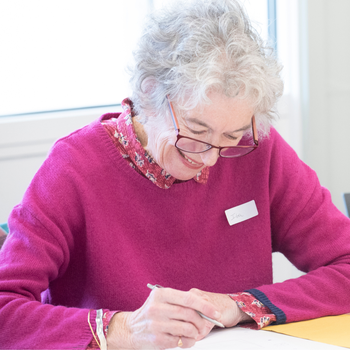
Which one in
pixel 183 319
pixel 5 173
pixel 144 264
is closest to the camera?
pixel 183 319

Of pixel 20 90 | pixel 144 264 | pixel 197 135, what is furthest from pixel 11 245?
pixel 20 90

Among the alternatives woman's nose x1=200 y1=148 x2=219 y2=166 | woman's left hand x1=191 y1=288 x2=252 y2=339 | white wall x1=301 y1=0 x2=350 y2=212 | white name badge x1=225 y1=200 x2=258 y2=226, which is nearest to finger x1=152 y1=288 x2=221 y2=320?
woman's left hand x1=191 y1=288 x2=252 y2=339

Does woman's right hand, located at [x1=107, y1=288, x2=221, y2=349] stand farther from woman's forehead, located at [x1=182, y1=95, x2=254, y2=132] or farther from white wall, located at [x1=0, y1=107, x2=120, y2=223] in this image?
white wall, located at [x1=0, y1=107, x2=120, y2=223]

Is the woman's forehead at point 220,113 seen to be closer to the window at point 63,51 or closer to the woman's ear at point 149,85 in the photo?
the woman's ear at point 149,85

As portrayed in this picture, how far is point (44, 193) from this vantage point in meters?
1.20

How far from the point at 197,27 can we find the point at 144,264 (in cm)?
64

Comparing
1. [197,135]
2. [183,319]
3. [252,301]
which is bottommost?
[252,301]

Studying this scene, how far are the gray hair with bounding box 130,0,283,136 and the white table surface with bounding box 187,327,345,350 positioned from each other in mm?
541

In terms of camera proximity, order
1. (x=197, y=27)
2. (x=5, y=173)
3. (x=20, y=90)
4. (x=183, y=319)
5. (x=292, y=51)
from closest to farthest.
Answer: (x=183, y=319), (x=197, y=27), (x=5, y=173), (x=20, y=90), (x=292, y=51)

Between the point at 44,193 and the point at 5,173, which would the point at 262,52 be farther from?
the point at 5,173

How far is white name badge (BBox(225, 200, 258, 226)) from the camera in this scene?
1.42 metres

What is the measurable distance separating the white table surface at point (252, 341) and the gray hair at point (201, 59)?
541mm

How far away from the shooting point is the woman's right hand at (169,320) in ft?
3.12

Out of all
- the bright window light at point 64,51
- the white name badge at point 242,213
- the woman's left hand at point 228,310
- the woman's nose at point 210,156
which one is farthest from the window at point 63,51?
the woman's left hand at point 228,310
